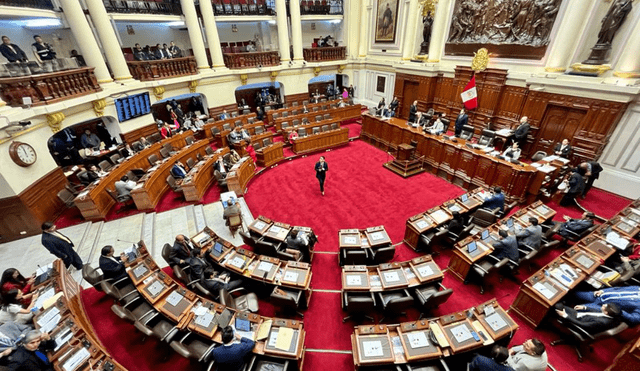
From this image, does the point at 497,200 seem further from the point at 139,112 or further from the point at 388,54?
the point at 139,112

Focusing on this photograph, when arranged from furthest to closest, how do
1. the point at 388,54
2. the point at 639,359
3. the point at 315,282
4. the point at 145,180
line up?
the point at 388,54, the point at 145,180, the point at 315,282, the point at 639,359

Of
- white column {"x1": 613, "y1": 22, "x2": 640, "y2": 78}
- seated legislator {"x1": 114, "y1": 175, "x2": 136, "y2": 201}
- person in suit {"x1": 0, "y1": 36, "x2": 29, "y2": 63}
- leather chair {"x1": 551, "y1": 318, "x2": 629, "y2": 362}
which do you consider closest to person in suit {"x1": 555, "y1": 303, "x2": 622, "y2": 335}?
leather chair {"x1": 551, "y1": 318, "x2": 629, "y2": 362}

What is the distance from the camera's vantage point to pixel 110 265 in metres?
5.31

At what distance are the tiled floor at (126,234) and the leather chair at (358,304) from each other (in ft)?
12.3

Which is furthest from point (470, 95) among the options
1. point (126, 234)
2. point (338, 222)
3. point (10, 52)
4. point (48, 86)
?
point (10, 52)

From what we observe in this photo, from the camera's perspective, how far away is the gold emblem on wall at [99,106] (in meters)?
10.1

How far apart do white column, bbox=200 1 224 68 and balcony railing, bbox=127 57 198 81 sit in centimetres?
131

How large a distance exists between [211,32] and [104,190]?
10330 millimetres

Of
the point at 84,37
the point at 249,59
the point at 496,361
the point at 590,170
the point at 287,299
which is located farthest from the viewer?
the point at 249,59

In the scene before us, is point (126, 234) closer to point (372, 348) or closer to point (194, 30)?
point (372, 348)

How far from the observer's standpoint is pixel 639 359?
11.9 feet

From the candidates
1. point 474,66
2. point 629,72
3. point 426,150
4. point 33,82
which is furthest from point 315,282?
point 474,66

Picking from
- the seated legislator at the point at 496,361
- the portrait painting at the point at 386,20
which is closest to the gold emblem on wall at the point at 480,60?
the portrait painting at the point at 386,20

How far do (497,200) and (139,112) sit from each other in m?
14.9
